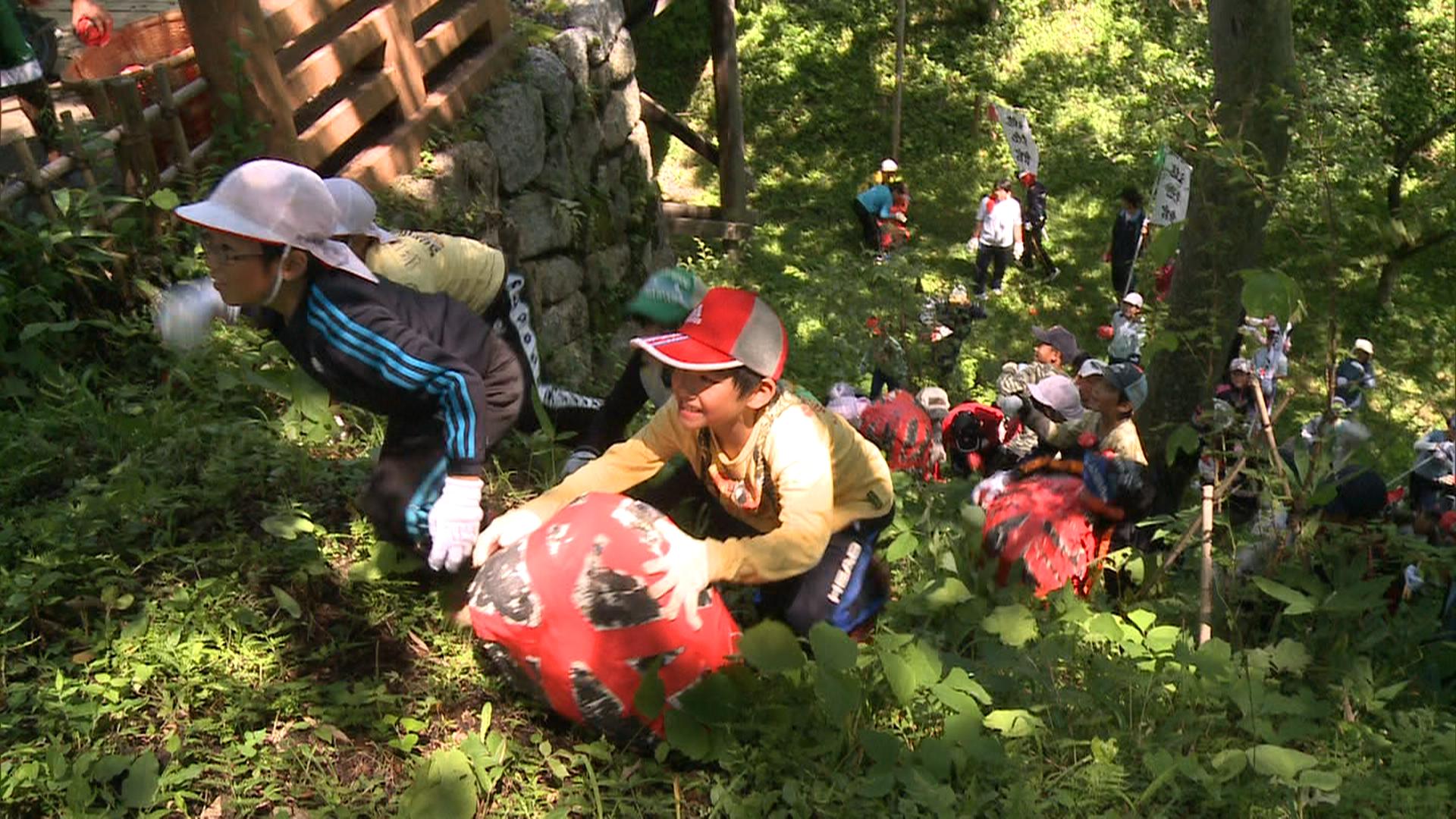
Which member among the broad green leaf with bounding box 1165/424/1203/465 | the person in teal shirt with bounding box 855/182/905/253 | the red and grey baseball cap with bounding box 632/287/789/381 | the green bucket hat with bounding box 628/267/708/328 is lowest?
the person in teal shirt with bounding box 855/182/905/253

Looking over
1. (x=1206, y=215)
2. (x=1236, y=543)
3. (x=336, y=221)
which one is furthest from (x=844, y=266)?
(x=336, y=221)

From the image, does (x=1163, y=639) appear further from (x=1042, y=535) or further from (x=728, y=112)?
(x=728, y=112)

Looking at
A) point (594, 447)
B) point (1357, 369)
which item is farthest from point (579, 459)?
point (1357, 369)

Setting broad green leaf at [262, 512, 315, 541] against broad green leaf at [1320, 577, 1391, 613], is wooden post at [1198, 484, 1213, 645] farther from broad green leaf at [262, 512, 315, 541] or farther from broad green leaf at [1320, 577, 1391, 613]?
broad green leaf at [262, 512, 315, 541]

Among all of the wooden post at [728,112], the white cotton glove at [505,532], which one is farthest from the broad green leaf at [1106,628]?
the wooden post at [728,112]

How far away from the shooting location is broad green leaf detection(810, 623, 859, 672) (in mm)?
2645

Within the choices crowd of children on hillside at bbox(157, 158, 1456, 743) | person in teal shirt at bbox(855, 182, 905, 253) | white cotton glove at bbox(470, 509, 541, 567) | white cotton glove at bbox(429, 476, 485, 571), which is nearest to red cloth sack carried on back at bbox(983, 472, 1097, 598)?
crowd of children on hillside at bbox(157, 158, 1456, 743)

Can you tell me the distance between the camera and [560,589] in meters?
2.60

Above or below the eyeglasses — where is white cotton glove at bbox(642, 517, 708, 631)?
below

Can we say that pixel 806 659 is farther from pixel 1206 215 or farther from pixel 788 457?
pixel 1206 215

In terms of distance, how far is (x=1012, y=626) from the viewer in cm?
306

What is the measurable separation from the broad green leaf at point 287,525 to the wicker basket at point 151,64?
85.6 inches

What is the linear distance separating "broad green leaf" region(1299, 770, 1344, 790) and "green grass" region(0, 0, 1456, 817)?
0.5 inches

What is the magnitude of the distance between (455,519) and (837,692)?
1052mm
